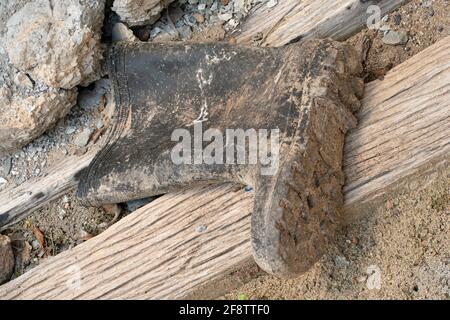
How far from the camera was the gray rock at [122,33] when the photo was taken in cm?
240

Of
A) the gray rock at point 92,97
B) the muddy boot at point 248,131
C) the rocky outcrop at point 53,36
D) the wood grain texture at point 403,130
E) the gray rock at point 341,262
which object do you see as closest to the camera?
the muddy boot at point 248,131

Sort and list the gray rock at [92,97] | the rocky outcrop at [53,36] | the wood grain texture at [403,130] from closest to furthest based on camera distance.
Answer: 1. the wood grain texture at [403,130]
2. the rocky outcrop at [53,36]
3. the gray rock at [92,97]

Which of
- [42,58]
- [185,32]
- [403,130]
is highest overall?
[42,58]

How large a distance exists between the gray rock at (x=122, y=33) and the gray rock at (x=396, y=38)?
2.99 ft

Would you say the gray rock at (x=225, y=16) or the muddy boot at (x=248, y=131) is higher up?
the gray rock at (x=225, y=16)

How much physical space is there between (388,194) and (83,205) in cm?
110

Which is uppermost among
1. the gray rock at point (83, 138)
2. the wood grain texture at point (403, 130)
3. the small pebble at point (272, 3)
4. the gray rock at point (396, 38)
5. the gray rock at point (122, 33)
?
the gray rock at point (122, 33)

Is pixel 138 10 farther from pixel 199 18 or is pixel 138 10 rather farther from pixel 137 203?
pixel 137 203

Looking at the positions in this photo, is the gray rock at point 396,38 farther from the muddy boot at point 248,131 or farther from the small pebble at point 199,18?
the small pebble at point 199,18

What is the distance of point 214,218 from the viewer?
7.32ft

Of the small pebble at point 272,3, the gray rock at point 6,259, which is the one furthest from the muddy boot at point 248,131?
the gray rock at point 6,259

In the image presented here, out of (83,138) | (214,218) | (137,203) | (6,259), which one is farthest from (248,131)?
(6,259)

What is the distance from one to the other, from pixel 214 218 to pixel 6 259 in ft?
2.84
